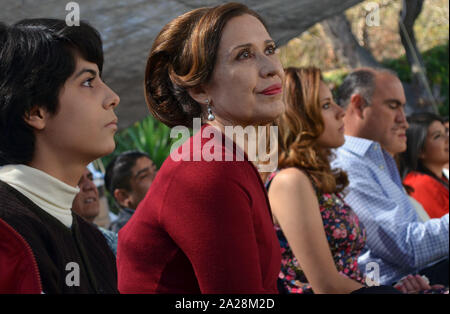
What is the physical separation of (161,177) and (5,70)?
0.41m

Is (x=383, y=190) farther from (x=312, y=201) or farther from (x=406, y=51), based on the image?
(x=406, y=51)

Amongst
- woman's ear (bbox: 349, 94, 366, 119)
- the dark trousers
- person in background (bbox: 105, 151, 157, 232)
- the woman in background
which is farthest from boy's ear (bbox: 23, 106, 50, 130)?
person in background (bbox: 105, 151, 157, 232)

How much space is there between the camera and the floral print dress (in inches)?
94.7

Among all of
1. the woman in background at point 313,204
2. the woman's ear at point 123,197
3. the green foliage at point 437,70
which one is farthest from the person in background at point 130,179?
the green foliage at point 437,70

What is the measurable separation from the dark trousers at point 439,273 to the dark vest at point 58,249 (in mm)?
1927

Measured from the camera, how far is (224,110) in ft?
5.27

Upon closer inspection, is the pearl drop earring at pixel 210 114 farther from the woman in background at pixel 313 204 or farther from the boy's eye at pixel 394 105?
the boy's eye at pixel 394 105

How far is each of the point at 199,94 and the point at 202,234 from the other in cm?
43

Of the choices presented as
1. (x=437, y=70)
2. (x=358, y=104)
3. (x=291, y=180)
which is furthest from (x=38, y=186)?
(x=437, y=70)

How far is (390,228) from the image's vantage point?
2846 mm

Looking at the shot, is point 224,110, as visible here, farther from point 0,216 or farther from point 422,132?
point 422,132

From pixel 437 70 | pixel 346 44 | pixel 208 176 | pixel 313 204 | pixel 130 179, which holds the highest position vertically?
pixel 208 176

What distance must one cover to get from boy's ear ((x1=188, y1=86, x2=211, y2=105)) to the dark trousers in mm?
1850

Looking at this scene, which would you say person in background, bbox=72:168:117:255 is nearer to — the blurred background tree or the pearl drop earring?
the pearl drop earring
